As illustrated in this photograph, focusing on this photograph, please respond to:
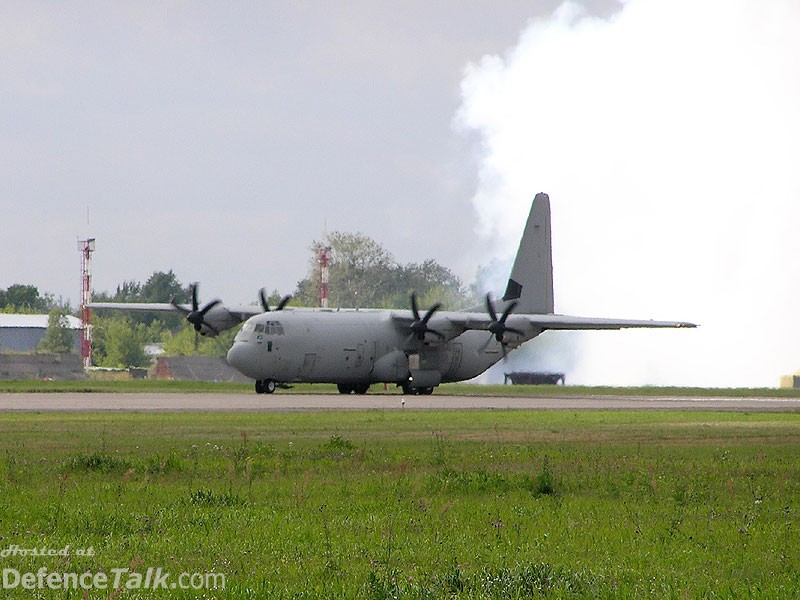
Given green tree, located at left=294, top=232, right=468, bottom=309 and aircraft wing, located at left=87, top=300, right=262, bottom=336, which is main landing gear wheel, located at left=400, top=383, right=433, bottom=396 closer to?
aircraft wing, located at left=87, top=300, right=262, bottom=336

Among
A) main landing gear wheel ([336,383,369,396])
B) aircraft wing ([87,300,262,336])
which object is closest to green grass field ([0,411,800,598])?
main landing gear wheel ([336,383,369,396])

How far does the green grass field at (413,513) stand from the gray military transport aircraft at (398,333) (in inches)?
1175

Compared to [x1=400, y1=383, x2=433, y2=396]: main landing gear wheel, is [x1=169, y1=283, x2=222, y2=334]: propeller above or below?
above

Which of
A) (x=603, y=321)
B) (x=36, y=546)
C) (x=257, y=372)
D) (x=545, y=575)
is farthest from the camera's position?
(x=603, y=321)

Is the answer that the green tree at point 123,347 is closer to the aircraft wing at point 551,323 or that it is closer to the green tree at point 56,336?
the green tree at point 56,336

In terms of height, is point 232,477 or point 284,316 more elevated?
point 284,316

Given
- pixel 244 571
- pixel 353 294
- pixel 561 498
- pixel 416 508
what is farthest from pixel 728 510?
pixel 353 294

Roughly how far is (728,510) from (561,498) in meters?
2.45

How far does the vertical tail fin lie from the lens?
70875 mm

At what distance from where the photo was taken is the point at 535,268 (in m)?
71.5

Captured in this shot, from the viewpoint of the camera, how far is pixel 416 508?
17.9 meters

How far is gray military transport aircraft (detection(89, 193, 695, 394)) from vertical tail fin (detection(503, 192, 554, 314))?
0.18ft

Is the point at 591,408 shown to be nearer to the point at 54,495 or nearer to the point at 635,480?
the point at 635,480

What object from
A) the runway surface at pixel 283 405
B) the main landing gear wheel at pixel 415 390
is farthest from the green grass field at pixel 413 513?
the main landing gear wheel at pixel 415 390
